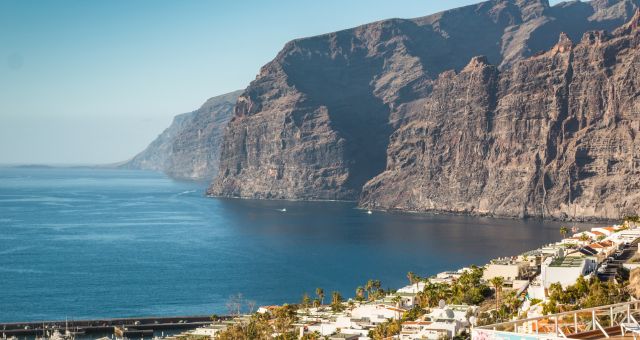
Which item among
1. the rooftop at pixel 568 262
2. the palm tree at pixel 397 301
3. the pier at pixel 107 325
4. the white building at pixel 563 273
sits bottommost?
the pier at pixel 107 325

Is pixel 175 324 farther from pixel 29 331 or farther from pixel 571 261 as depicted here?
pixel 571 261

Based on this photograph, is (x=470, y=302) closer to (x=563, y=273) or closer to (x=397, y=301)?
(x=397, y=301)

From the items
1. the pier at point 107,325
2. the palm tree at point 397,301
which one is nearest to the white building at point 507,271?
the palm tree at point 397,301

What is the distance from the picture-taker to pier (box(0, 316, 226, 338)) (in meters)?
136

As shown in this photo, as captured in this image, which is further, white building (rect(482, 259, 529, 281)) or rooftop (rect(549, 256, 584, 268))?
white building (rect(482, 259, 529, 281))

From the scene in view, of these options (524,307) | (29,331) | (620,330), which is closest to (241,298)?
(29,331)

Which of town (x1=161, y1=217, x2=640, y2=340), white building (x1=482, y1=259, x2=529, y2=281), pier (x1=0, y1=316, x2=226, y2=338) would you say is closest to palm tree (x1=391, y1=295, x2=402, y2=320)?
town (x1=161, y1=217, x2=640, y2=340)

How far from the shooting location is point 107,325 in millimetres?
140125

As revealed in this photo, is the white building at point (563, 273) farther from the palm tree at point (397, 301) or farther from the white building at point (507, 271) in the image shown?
the white building at point (507, 271)

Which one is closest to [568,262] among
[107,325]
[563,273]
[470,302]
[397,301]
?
[563,273]

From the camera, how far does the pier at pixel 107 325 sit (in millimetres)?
135875

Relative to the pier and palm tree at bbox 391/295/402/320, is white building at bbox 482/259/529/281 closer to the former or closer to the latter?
palm tree at bbox 391/295/402/320

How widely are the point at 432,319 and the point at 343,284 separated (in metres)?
75.5

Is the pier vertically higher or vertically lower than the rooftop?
lower
